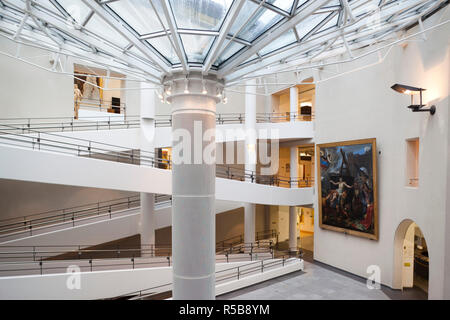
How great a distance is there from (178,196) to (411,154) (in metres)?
8.05

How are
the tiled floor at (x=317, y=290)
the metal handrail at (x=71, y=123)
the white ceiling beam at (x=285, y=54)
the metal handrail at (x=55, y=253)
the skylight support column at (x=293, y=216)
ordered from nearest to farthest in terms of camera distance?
the white ceiling beam at (x=285, y=54) < the metal handrail at (x=55, y=253) < the tiled floor at (x=317, y=290) < the metal handrail at (x=71, y=123) < the skylight support column at (x=293, y=216)

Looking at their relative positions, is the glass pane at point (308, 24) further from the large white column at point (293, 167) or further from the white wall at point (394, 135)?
the large white column at point (293, 167)

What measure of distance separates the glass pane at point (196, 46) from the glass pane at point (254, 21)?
2.02 feet

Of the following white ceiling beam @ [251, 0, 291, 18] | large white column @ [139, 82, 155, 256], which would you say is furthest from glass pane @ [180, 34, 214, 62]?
large white column @ [139, 82, 155, 256]

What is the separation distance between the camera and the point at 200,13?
5305 millimetres

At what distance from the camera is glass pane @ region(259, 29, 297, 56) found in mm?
6570

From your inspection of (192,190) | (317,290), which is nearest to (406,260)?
(317,290)

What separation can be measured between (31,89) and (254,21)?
1170 centimetres

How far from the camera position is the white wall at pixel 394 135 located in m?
8.26

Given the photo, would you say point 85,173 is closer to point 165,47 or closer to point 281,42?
point 165,47

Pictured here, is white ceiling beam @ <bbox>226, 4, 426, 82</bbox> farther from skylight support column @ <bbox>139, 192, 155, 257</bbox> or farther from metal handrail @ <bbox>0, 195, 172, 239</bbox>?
metal handrail @ <bbox>0, 195, 172, 239</bbox>

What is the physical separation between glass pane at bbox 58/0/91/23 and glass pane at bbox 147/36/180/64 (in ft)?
4.01

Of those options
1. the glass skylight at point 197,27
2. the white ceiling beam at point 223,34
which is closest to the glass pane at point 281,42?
the glass skylight at point 197,27
